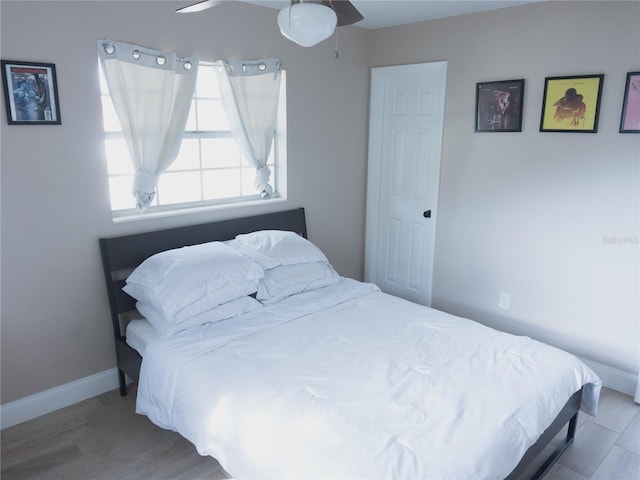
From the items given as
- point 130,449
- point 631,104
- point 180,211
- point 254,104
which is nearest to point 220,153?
point 254,104

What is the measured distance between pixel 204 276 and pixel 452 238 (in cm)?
200

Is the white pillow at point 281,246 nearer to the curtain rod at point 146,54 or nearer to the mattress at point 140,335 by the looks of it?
the mattress at point 140,335

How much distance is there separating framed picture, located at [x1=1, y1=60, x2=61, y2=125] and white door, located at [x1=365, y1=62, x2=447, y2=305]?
2419mm

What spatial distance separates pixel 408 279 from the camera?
4.11m

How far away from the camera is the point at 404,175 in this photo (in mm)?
3949

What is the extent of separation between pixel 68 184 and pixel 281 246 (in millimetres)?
1276

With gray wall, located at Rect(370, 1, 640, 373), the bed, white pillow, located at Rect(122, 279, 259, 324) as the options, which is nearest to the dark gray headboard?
the bed

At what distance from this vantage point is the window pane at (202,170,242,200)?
132 inches

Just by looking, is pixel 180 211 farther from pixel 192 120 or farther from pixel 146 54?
pixel 146 54

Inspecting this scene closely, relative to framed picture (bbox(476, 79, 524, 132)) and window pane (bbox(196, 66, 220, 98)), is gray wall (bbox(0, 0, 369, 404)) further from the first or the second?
framed picture (bbox(476, 79, 524, 132))

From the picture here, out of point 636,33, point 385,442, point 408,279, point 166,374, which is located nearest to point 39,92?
point 166,374

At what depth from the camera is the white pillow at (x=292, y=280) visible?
2928mm

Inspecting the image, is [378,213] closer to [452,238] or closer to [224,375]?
[452,238]

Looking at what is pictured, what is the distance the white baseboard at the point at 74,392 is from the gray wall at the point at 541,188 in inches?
2.9
